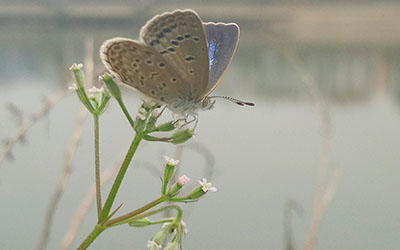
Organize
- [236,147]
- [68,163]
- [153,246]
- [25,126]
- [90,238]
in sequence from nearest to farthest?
[90,238] → [153,246] → [25,126] → [68,163] → [236,147]

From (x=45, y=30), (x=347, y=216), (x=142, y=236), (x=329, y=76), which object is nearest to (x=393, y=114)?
(x=329, y=76)

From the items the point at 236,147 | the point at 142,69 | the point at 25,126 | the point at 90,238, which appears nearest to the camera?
the point at 90,238

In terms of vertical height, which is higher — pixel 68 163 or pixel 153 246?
pixel 153 246

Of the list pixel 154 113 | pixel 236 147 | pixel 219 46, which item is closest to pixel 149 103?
pixel 154 113

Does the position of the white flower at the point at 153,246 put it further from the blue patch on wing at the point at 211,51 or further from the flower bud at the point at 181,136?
the blue patch on wing at the point at 211,51

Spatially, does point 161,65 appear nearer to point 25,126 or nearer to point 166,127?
point 166,127

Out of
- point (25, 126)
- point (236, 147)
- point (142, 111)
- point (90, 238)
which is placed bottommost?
point (236, 147)

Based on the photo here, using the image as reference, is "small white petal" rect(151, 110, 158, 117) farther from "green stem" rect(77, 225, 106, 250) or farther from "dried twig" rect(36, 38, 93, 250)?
"dried twig" rect(36, 38, 93, 250)
